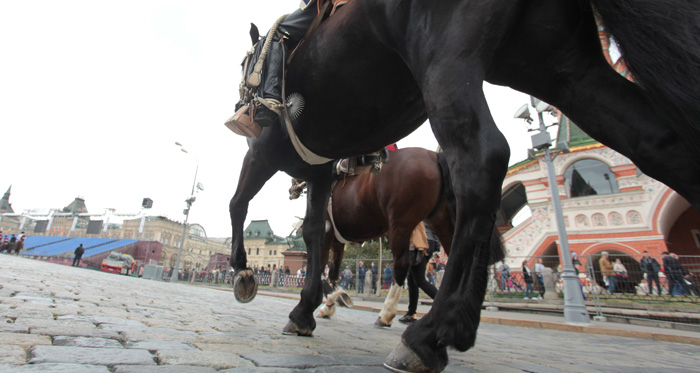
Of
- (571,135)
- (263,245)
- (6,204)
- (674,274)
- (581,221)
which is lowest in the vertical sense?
(674,274)

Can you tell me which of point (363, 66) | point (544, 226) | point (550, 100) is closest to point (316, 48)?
point (363, 66)

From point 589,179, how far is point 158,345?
23.4 meters

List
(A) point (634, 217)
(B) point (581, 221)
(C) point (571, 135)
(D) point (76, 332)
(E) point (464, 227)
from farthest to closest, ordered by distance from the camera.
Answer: (C) point (571, 135) → (B) point (581, 221) → (A) point (634, 217) → (D) point (76, 332) → (E) point (464, 227)

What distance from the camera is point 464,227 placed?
1237mm

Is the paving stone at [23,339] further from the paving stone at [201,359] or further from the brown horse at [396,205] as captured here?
the brown horse at [396,205]

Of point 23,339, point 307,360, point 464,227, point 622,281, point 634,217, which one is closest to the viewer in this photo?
point 464,227

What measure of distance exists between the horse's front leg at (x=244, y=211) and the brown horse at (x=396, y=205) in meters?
2.01

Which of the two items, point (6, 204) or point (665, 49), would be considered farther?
point (6, 204)

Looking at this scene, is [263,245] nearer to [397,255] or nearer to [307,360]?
[397,255]

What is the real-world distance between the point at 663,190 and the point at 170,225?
289 feet

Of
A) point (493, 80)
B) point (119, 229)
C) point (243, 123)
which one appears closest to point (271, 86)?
point (243, 123)

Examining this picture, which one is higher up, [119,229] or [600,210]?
[119,229]

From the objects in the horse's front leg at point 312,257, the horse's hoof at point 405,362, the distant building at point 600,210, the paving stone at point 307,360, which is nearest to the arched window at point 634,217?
the distant building at point 600,210

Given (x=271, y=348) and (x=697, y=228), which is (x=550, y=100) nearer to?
(x=271, y=348)
